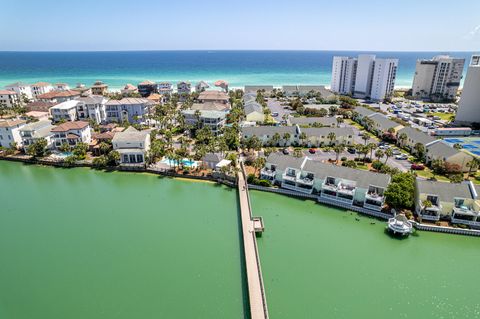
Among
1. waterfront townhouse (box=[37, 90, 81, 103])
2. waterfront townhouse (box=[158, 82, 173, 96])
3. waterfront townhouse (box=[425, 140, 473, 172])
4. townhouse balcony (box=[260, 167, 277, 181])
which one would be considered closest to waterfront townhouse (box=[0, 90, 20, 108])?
waterfront townhouse (box=[37, 90, 81, 103])

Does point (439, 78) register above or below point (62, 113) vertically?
above

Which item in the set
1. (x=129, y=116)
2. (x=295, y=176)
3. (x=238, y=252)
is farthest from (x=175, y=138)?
(x=238, y=252)

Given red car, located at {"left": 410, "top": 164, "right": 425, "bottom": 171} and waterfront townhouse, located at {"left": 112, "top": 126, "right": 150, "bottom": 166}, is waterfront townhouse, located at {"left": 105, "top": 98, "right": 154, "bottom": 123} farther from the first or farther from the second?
red car, located at {"left": 410, "top": 164, "right": 425, "bottom": 171}

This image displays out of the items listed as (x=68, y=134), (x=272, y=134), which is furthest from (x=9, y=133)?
(x=272, y=134)

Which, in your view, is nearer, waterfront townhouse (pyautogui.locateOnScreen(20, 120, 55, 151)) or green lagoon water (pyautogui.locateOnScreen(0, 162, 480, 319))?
green lagoon water (pyautogui.locateOnScreen(0, 162, 480, 319))

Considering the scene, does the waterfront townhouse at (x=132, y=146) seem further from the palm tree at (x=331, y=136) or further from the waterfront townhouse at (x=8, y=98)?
the waterfront townhouse at (x=8, y=98)

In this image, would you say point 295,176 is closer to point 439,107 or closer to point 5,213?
point 5,213

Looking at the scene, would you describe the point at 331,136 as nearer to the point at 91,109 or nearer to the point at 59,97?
the point at 91,109
